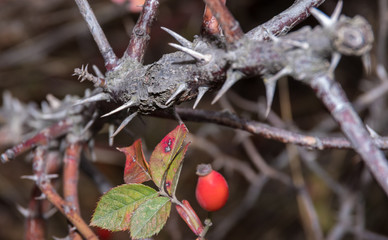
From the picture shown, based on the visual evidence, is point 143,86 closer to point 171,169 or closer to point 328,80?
point 171,169

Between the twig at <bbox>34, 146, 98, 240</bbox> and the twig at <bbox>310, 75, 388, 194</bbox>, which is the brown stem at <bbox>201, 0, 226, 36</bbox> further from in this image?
the twig at <bbox>34, 146, 98, 240</bbox>

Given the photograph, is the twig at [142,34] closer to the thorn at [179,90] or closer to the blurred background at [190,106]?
the thorn at [179,90]

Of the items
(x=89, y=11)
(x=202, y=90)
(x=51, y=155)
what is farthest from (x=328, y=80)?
(x=51, y=155)

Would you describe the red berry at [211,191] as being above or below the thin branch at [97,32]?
below

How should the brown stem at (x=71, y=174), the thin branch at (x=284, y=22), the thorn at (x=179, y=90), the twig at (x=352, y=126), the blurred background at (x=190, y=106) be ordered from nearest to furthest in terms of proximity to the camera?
the twig at (x=352, y=126) < the thorn at (x=179, y=90) < the thin branch at (x=284, y=22) < the brown stem at (x=71, y=174) < the blurred background at (x=190, y=106)

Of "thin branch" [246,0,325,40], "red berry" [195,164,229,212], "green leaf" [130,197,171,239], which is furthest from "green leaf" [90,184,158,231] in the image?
"thin branch" [246,0,325,40]

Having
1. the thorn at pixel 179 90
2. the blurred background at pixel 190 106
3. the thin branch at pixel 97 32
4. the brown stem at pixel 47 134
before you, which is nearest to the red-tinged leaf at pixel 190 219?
the thorn at pixel 179 90

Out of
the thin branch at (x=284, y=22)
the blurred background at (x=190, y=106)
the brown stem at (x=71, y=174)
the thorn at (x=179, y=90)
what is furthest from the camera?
the blurred background at (x=190, y=106)

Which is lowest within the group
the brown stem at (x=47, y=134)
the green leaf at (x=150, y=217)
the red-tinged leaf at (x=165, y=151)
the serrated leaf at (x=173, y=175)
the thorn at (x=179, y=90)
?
the green leaf at (x=150, y=217)
